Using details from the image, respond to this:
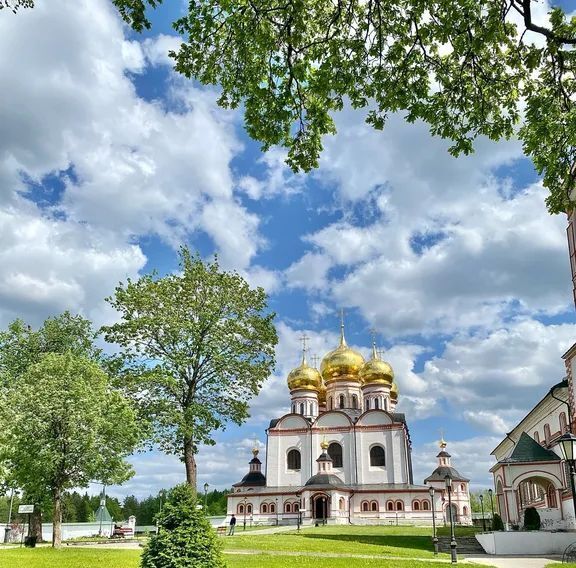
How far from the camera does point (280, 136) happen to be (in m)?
9.06

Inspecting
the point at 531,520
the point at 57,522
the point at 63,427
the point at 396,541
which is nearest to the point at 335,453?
the point at 396,541

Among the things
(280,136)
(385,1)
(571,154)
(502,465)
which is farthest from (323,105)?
(502,465)

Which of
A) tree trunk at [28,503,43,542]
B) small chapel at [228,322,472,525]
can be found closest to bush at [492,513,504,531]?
small chapel at [228,322,472,525]

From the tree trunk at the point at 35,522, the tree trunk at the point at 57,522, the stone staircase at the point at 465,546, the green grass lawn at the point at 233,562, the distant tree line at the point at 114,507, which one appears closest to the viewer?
the green grass lawn at the point at 233,562

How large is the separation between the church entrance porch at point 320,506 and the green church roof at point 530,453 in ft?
86.0

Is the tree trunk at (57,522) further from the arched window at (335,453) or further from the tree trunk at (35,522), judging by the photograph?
the arched window at (335,453)

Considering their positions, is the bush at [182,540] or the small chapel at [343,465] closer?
the bush at [182,540]

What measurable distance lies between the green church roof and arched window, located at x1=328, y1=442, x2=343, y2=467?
1247 inches

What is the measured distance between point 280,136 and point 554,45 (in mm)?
3930

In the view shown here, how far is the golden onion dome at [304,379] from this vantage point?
63.2 metres

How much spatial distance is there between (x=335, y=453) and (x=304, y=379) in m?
8.67

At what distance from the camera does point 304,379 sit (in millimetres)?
63375

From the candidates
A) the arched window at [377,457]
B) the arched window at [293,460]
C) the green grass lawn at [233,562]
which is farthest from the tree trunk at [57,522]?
the arched window at [377,457]

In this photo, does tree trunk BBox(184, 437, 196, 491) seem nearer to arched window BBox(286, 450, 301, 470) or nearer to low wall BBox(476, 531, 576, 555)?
low wall BBox(476, 531, 576, 555)
